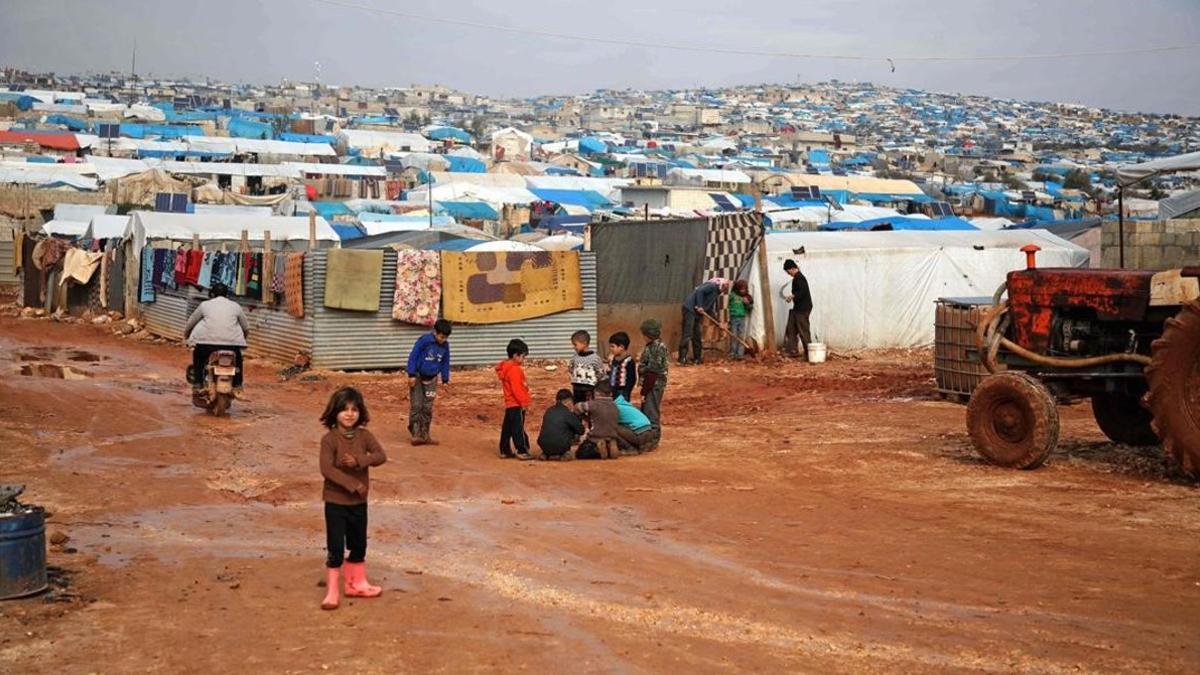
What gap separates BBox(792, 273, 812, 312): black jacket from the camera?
21.4 meters

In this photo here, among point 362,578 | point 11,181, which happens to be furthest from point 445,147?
point 362,578

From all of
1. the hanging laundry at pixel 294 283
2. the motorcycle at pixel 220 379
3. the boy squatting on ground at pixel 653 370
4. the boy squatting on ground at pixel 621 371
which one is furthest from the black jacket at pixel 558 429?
the hanging laundry at pixel 294 283

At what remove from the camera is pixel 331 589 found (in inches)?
283

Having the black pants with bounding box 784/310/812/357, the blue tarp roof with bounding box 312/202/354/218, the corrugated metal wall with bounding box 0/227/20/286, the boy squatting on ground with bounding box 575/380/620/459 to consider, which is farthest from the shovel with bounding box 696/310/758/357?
the corrugated metal wall with bounding box 0/227/20/286

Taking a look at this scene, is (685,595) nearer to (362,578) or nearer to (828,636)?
(828,636)

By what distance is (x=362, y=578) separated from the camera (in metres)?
7.44

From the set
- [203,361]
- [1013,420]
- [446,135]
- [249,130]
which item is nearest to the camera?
[1013,420]

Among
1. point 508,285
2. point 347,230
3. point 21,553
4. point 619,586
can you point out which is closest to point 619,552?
point 619,586

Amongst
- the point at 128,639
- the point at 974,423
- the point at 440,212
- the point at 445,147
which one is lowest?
the point at 128,639

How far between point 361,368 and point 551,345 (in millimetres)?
3058

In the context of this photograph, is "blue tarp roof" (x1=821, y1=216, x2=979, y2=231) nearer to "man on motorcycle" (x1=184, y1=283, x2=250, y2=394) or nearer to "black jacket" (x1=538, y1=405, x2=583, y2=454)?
"man on motorcycle" (x1=184, y1=283, x2=250, y2=394)

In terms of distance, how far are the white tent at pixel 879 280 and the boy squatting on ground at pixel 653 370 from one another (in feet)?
29.3

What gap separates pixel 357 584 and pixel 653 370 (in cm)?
620

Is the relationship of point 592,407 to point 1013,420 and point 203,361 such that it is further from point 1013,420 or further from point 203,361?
point 203,361
